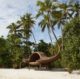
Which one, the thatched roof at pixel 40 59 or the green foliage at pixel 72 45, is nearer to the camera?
the green foliage at pixel 72 45

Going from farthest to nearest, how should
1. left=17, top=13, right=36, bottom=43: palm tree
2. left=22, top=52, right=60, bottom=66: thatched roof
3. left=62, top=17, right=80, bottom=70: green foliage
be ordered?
left=17, top=13, right=36, bottom=43: palm tree → left=22, top=52, right=60, bottom=66: thatched roof → left=62, top=17, right=80, bottom=70: green foliage

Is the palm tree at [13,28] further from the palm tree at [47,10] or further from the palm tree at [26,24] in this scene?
the palm tree at [47,10]

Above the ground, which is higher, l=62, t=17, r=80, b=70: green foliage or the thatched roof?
l=62, t=17, r=80, b=70: green foliage

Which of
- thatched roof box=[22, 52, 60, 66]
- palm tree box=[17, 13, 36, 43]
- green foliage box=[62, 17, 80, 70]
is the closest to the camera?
green foliage box=[62, 17, 80, 70]

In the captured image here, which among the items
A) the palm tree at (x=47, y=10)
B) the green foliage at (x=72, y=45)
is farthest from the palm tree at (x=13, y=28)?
the green foliage at (x=72, y=45)

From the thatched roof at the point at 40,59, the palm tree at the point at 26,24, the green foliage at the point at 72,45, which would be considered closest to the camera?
the green foliage at the point at 72,45

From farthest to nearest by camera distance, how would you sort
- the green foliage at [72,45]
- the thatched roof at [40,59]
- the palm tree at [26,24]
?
the palm tree at [26,24]
the thatched roof at [40,59]
the green foliage at [72,45]

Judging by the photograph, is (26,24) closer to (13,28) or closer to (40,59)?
(13,28)

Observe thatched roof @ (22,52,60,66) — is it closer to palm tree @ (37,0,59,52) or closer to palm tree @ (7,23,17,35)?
palm tree @ (37,0,59,52)

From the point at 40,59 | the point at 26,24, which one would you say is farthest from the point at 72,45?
the point at 26,24

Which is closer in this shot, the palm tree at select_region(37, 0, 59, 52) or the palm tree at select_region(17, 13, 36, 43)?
the palm tree at select_region(37, 0, 59, 52)

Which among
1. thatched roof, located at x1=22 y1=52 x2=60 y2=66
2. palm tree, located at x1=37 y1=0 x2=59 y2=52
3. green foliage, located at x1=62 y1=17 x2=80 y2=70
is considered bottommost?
thatched roof, located at x1=22 y1=52 x2=60 y2=66

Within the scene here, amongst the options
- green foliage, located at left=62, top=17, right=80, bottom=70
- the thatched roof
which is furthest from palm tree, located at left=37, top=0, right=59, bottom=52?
green foliage, located at left=62, top=17, right=80, bottom=70

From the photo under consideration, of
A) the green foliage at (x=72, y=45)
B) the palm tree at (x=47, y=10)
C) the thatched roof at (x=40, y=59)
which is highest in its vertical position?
the palm tree at (x=47, y=10)
